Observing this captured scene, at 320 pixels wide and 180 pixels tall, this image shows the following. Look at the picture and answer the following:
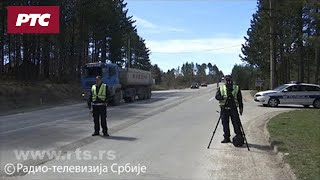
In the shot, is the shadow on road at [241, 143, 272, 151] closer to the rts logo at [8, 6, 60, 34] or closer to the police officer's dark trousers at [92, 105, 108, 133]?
the police officer's dark trousers at [92, 105, 108, 133]

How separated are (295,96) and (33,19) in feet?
72.8

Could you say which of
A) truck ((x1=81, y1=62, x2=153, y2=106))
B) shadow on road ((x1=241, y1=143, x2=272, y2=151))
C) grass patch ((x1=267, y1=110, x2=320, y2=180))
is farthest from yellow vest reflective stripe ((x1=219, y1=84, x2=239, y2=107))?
truck ((x1=81, y1=62, x2=153, y2=106))

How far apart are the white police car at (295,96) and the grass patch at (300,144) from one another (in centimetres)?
1452

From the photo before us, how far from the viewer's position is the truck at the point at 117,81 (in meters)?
35.2

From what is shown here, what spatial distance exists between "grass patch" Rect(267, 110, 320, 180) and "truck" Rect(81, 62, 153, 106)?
14.1 m

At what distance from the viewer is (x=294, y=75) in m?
90.4

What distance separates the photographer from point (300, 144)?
1297 centimetres

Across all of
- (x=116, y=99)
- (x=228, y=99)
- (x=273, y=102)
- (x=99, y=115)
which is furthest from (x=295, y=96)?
(x=228, y=99)

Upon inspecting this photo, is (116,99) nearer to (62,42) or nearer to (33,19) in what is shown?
(33,19)

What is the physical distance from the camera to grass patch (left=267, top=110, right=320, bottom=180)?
9.61 metres

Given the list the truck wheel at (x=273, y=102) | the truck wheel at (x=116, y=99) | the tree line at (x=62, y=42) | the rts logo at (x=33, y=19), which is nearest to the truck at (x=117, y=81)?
the truck wheel at (x=116, y=99)

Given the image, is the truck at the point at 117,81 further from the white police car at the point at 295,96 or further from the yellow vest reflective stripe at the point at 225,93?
the yellow vest reflective stripe at the point at 225,93

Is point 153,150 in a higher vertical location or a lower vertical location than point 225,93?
lower

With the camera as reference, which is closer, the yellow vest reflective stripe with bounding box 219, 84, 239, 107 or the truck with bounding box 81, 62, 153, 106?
the yellow vest reflective stripe with bounding box 219, 84, 239, 107
